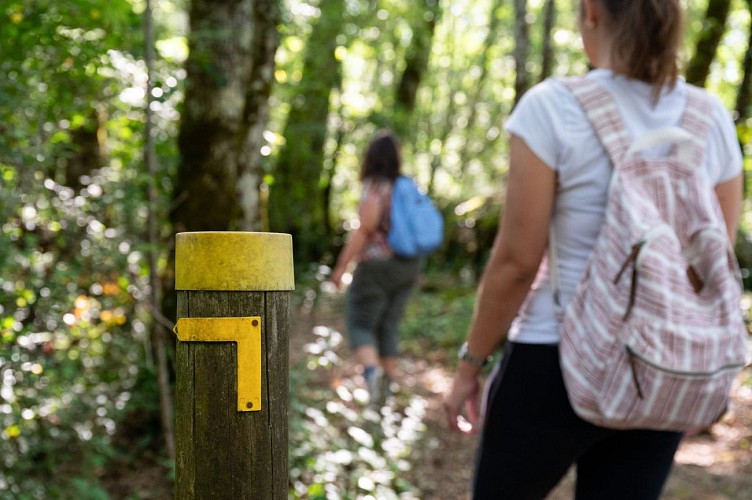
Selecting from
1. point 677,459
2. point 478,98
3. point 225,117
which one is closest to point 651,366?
point 225,117

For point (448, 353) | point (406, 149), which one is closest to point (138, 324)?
point (448, 353)

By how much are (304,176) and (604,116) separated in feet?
37.2

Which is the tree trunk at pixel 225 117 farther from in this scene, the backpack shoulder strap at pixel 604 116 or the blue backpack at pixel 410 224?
the backpack shoulder strap at pixel 604 116

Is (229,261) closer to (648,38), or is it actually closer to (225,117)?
(648,38)

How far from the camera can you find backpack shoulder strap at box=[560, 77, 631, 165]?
1.77m

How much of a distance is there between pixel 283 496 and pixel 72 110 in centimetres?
289

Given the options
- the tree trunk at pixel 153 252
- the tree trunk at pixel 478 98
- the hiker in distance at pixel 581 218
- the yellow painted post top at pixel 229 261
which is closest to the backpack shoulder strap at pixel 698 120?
the hiker in distance at pixel 581 218

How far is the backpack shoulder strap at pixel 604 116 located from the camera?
177 centimetres

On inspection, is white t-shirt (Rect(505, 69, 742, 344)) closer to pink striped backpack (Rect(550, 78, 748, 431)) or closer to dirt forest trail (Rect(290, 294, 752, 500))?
pink striped backpack (Rect(550, 78, 748, 431))

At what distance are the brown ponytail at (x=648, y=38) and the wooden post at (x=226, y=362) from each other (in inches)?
40.3

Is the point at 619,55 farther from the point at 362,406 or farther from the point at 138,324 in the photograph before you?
the point at 362,406

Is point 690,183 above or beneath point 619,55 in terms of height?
beneath

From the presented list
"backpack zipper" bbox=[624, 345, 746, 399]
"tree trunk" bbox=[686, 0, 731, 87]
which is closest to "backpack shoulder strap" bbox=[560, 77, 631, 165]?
"backpack zipper" bbox=[624, 345, 746, 399]

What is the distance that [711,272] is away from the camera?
5.59 ft
